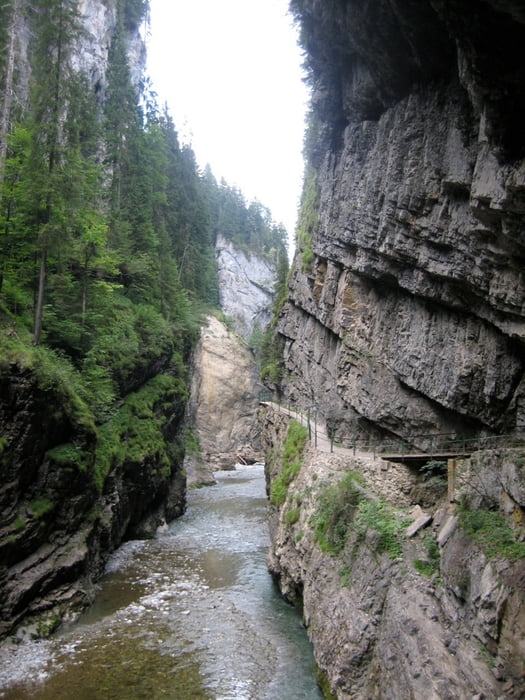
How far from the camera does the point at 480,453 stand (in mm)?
12297

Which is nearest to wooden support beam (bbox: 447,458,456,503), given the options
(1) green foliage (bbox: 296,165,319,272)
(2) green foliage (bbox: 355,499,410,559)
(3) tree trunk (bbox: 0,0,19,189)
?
(2) green foliage (bbox: 355,499,410,559)

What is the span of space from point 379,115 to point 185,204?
38.5 m

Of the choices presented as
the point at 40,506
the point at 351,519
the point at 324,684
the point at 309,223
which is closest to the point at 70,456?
the point at 40,506

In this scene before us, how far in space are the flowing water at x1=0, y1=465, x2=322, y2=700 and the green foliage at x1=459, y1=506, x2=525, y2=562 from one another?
5.52 m

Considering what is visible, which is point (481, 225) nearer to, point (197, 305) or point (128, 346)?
point (128, 346)

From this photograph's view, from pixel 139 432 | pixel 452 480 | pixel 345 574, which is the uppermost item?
pixel 139 432

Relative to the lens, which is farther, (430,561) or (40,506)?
(40,506)

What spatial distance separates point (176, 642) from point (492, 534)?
9634 mm

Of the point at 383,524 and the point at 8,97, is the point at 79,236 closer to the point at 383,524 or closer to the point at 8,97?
the point at 8,97

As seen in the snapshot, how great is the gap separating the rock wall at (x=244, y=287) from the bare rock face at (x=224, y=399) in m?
15.2

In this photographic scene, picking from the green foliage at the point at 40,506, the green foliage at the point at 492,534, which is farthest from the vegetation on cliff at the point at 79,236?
the green foliage at the point at 492,534

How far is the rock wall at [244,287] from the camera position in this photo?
8156cm

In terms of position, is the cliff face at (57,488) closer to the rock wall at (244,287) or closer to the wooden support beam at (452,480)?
the wooden support beam at (452,480)

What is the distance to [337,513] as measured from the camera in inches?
582
